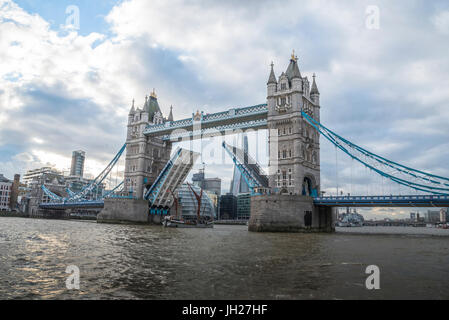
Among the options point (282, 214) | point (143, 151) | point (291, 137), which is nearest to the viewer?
point (282, 214)

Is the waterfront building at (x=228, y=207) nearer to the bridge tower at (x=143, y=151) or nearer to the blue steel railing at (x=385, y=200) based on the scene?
the bridge tower at (x=143, y=151)

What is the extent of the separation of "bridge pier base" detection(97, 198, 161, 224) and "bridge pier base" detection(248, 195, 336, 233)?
24.1m

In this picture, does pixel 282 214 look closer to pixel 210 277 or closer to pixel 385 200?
pixel 385 200

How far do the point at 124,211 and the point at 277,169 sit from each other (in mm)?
28822

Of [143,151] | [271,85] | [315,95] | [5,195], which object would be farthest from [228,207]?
[271,85]

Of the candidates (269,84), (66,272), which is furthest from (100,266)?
(269,84)

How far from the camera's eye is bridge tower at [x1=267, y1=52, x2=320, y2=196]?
1800 inches

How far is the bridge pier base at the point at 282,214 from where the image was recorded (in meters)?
41.2

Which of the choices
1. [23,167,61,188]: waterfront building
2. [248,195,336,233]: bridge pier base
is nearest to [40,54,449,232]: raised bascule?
[248,195,336,233]: bridge pier base

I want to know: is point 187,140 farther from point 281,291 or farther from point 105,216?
point 281,291

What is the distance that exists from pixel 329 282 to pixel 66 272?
863cm

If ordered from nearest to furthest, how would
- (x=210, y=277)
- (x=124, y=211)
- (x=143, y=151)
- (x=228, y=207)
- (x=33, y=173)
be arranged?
(x=210, y=277) < (x=124, y=211) < (x=143, y=151) < (x=228, y=207) < (x=33, y=173)

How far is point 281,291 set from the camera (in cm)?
886

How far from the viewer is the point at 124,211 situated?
5841cm
